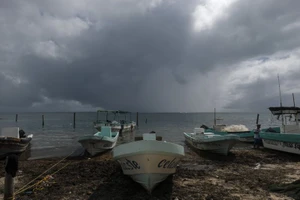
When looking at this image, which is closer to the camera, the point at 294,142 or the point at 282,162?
the point at 282,162

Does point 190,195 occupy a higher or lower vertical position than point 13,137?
lower

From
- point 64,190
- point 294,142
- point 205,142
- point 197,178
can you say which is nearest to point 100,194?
point 64,190

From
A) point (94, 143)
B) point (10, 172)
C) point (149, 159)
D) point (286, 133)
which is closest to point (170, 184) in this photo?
point (149, 159)

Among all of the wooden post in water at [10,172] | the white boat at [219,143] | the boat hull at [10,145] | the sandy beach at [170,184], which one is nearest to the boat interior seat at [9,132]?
the boat hull at [10,145]

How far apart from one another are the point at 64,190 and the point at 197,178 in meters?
5.92

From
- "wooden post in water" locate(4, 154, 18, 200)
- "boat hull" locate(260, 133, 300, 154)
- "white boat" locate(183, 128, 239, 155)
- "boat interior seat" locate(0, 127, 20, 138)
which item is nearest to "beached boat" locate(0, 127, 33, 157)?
"boat interior seat" locate(0, 127, 20, 138)

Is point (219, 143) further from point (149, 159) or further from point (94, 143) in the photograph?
point (149, 159)

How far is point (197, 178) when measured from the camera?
1088 cm

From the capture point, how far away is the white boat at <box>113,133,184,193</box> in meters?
8.52

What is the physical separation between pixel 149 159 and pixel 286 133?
47.9ft

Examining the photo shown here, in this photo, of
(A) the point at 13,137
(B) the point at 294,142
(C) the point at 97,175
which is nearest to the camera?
(C) the point at 97,175

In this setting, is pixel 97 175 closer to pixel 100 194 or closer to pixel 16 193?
pixel 100 194

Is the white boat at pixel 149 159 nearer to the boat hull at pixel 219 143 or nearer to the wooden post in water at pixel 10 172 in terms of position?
the wooden post in water at pixel 10 172

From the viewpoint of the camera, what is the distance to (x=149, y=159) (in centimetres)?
852
